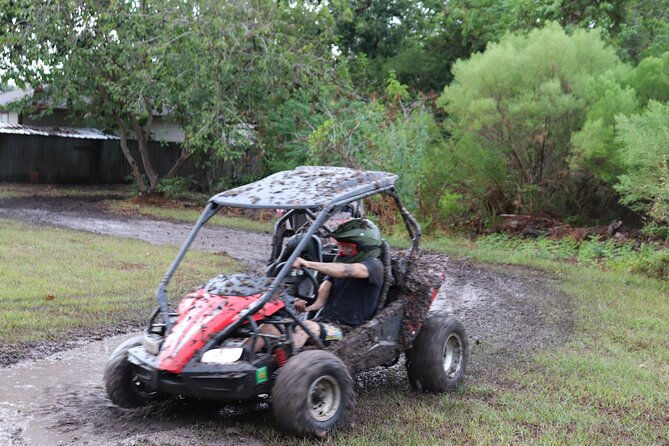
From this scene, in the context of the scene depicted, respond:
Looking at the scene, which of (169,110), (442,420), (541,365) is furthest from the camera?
(169,110)

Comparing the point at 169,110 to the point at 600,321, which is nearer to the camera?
the point at 600,321

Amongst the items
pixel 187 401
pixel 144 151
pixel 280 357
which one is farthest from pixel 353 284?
pixel 144 151

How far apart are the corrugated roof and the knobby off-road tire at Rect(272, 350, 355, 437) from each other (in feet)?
82.6

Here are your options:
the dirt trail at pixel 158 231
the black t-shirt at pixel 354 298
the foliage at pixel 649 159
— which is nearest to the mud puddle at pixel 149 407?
the black t-shirt at pixel 354 298

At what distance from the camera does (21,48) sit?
2116 centimetres

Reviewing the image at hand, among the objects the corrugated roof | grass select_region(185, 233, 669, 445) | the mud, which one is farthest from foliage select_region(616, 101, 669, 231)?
the corrugated roof

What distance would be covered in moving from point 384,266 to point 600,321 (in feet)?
14.4

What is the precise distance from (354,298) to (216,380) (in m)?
1.49

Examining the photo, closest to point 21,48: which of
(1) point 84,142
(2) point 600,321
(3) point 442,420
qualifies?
(1) point 84,142

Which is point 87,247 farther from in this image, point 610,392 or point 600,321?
point 610,392

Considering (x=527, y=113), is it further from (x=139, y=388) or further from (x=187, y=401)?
(x=139, y=388)

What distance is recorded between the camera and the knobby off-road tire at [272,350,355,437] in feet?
16.8

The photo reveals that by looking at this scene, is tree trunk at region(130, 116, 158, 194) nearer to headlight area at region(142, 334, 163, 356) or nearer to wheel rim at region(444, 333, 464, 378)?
wheel rim at region(444, 333, 464, 378)

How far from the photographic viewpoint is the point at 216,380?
5.17 metres
